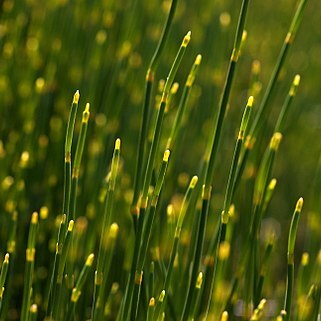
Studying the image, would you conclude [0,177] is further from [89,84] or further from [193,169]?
[193,169]

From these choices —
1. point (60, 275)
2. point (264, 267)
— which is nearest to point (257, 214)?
point (264, 267)

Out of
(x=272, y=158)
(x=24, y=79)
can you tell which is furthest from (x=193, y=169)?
(x=272, y=158)

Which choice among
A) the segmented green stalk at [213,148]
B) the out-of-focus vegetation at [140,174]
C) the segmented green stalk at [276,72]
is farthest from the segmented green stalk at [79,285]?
the segmented green stalk at [276,72]

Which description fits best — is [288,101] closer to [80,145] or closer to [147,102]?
[147,102]

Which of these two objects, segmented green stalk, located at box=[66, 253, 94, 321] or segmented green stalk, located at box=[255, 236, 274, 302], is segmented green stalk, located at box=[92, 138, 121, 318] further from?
segmented green stalk, located at box=[255, 236, 274, 302]

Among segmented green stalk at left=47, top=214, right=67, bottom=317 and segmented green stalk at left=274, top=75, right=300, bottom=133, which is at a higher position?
segmented green stalk at left=274, top=75, right=300, bottom=133

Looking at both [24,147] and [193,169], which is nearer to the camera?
[24,147]

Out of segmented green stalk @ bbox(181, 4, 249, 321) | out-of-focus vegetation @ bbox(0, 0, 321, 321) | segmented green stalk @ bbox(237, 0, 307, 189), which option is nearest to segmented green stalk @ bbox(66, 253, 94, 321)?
out-of-focus vegetation @ bbox(0, 0, 321, 321)

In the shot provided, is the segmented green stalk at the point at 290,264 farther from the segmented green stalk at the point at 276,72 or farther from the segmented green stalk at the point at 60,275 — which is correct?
the segmented green stalk at the point at 60,275
